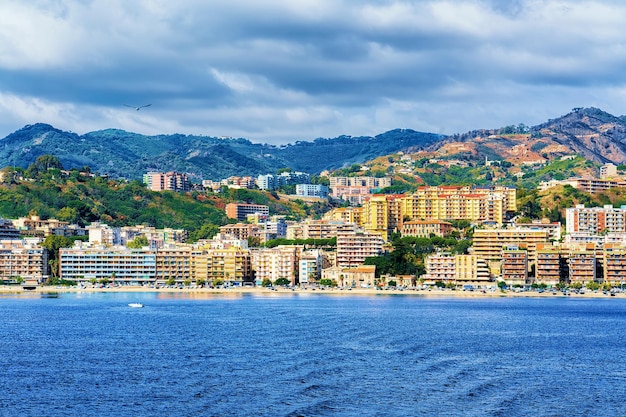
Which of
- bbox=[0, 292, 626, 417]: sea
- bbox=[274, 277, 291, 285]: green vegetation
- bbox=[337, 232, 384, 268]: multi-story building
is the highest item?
bbox=[337, 232, 384, 268]: multi-story building

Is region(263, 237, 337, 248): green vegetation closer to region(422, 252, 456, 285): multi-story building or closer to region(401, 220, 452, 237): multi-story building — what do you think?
region(401, 220, 452, 237): multi-story building

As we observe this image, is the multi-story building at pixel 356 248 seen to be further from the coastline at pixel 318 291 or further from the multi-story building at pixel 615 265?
the multi-story building at pixel 615 265

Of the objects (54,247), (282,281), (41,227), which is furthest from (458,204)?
(41,227)

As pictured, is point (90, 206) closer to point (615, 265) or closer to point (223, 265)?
point (223, 265)


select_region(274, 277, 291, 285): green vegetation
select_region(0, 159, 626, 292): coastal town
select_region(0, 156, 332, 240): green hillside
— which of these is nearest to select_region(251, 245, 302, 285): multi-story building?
select_region(0, 159, 626, 292): coastal town

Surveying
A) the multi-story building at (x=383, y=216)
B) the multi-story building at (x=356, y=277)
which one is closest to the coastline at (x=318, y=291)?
the multi-story building at (x=356, y=277)

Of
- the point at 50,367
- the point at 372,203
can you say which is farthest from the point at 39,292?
the point at 50,367
